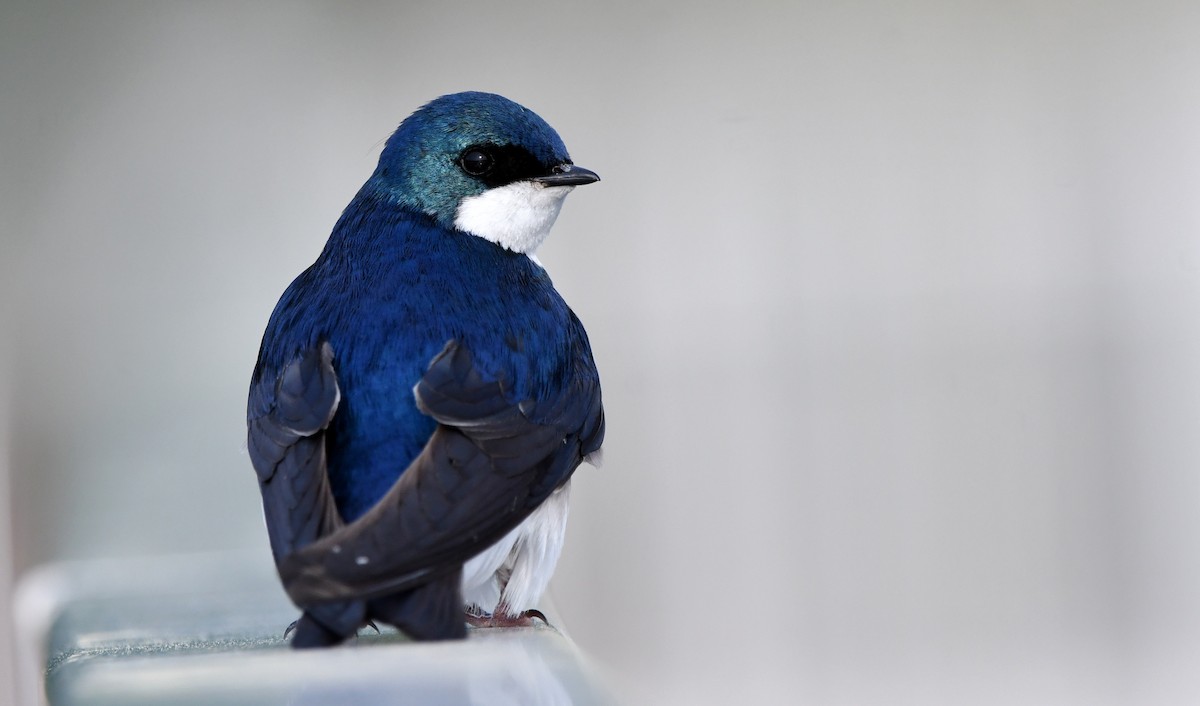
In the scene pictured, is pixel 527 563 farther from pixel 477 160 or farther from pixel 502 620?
pixel 477 160

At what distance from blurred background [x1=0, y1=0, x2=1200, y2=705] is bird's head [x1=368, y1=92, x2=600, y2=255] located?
1392mm

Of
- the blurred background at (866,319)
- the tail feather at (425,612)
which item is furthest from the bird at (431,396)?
the blurred background at (866,319)

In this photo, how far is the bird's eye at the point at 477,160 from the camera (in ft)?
3.69


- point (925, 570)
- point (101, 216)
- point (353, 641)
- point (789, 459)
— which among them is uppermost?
point (101, 216)

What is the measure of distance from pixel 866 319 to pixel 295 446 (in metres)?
1.87

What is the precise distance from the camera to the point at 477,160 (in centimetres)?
112

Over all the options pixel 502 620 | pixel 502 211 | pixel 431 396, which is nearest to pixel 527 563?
pixel 502 620

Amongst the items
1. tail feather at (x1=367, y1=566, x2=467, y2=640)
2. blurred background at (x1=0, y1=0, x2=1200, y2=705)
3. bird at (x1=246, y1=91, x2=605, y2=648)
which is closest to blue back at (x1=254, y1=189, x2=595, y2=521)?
bird at (x1=246, y1=91, x2=605, y2=648)

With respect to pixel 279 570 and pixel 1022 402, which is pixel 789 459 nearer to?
pixel 1022 402

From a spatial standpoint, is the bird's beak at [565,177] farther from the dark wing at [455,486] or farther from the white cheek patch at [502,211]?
the dark wing at [455,486]

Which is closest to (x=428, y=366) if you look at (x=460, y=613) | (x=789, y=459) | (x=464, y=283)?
(x=464, y=283)

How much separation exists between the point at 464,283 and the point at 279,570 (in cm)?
35

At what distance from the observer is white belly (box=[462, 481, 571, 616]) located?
103 centimetres

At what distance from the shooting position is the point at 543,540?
3.41ft
